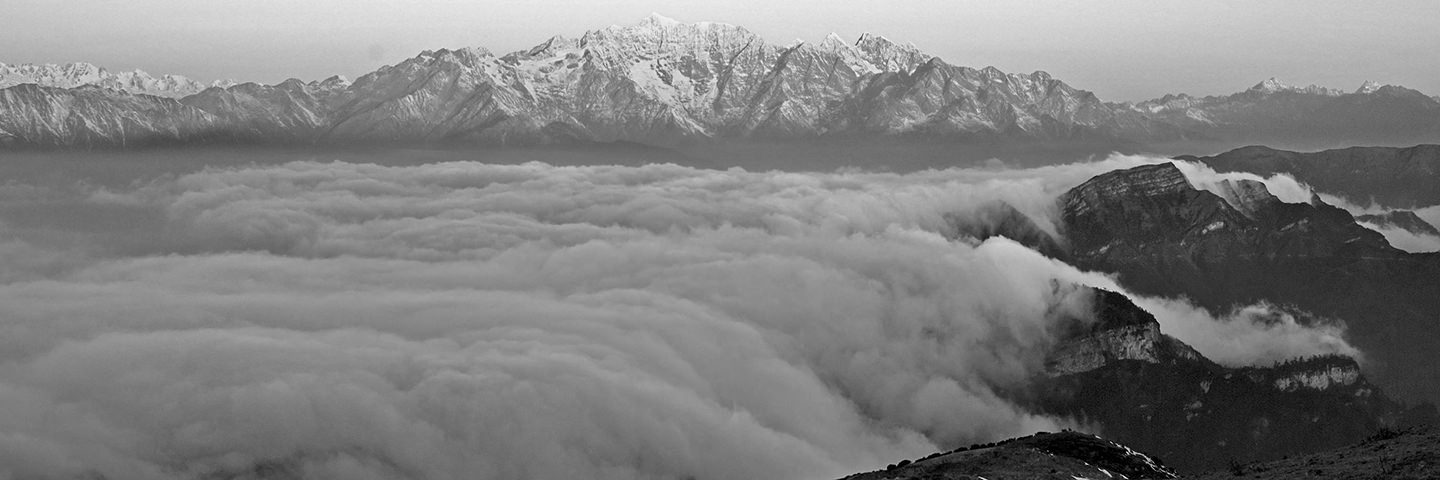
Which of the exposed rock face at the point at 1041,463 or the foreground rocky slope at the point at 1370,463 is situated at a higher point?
the foreground rocky slope at the point at 1370,463

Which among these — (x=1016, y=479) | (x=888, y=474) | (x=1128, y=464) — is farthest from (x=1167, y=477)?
(x=888, y=474)

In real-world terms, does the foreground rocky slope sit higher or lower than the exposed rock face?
higher

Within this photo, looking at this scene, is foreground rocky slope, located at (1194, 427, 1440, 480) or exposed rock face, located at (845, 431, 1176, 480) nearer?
foreground rocky slope, located at (1194, 427, 1440, 480)

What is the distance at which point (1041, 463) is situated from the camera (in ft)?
341

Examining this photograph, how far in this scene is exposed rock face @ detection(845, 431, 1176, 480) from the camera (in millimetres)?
99688

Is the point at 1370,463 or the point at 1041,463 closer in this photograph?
the point at 1370,463

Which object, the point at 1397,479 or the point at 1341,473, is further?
the point at 1341,473

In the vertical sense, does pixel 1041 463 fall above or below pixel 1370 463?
below

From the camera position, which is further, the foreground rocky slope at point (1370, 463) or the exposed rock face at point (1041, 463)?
the exposed rock face at point (1041, 463)

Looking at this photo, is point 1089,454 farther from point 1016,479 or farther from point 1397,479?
point 1397,479

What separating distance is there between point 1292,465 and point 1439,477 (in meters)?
15.6

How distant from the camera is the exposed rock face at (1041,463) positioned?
3925 inches

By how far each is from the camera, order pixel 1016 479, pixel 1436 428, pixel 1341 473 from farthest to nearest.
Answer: pixel 1016 479 < pixel 1436 428 < pixel 1341 473

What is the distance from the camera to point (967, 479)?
9369 cm
